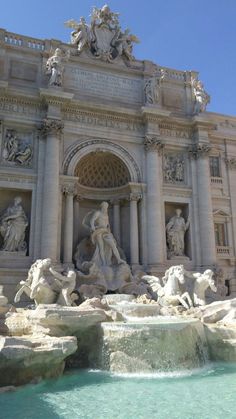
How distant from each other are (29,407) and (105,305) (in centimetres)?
554

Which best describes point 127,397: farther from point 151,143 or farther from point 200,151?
point 200,151

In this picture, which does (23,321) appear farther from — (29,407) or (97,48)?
(97,48)

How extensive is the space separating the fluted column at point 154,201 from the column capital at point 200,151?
5.88ft

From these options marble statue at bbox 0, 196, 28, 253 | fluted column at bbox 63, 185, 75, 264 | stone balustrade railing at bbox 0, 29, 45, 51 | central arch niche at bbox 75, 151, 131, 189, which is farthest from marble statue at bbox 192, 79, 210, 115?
marble statue at bbox 0, 196, 28, 253

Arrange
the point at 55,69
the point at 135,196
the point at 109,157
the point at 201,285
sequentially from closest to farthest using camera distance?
the point at 201,285, the point at 55,69, the point at 135,196, the point at 109,157

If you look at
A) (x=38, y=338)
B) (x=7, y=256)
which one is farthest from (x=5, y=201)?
(x=38, y=338)

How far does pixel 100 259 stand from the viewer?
15477 mm

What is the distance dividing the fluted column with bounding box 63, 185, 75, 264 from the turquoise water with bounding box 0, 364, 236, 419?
277 inches

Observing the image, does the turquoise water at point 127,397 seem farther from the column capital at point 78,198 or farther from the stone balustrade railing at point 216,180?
the stone balustrade railing at point 216,180

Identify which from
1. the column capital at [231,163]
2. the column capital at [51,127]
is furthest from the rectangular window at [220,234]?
the column capital at [51,127]

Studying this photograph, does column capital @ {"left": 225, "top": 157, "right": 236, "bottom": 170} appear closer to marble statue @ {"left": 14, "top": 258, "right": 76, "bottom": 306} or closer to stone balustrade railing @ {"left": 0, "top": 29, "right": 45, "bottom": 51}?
stone balustrade railing @ {"left": 0, "top": 29, "right": 45, "bottom": 51}

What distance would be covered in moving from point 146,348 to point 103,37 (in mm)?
16012

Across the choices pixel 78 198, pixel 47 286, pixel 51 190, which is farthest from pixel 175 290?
pixel 78 198

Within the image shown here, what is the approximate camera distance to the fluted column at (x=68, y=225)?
15.3m
